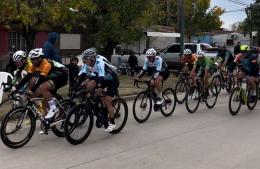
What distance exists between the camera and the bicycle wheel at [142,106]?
1065 centimetres

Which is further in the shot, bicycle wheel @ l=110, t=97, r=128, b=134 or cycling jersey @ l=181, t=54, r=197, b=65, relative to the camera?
cycling jersey @ l=181, t=54, r=197, b=65

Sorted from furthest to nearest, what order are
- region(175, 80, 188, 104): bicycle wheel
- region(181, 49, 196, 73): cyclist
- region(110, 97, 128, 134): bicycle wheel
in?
region(181, 49, 196, 73): cyclist, region(175, 80, 188, 104): bicycle wheel, region(110, 97, 128, 134): bicycle wheel

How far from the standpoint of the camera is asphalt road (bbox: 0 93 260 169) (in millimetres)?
7055

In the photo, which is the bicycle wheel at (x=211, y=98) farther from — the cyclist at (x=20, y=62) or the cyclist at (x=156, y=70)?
the cyclist at (x=20, y=62)

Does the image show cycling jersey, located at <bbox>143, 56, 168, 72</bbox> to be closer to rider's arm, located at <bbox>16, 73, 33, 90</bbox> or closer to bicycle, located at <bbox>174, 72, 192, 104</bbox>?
bicycle, located at <bbox>174, 72, 192, 104</bbox>

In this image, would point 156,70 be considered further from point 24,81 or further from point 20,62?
point 24,81

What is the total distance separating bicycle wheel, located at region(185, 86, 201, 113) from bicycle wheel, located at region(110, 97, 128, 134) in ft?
9.84

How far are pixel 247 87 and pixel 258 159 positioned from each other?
5107 mm

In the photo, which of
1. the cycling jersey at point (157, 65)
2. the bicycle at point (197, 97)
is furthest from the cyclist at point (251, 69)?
the cycling jersey at point (157, 65)

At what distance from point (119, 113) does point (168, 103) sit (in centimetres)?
240

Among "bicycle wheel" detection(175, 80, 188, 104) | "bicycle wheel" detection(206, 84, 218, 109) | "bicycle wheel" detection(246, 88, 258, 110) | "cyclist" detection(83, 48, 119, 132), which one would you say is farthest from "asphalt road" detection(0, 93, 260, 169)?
"bicycle wheel" detection(175, 80, 188, 104)

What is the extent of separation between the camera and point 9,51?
27.9 m

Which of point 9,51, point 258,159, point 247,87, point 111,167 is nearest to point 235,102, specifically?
point 247,87

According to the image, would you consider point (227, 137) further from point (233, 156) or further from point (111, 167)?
point (111, 167)
